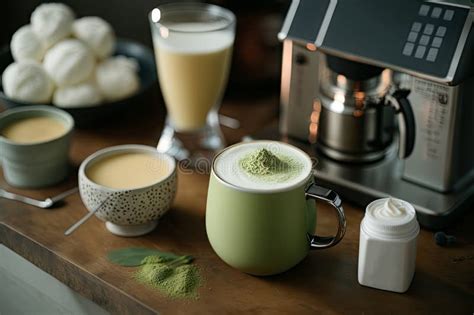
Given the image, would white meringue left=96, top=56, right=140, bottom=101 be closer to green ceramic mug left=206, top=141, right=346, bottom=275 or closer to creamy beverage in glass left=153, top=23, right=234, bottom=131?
creamy beverage in glass left=153, top=23, right=234, bottom=131

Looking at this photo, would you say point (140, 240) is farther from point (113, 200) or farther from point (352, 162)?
point (352, 162)

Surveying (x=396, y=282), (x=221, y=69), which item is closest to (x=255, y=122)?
(x=221, y=69)

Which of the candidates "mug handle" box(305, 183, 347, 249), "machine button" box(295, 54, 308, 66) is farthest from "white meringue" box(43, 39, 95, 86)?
"mug handle" box(305, 183, 347, 249)

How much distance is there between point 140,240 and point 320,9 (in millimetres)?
379

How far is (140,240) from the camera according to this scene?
912 mm

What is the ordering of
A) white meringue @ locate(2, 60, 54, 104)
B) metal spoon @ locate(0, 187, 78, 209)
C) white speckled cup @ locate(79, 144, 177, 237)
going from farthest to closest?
white meringue @ locate(2, 60, 54, 104) → metal spoon @ locate(0, 187, 78, 209) → white speckled cup @ locate(79, 144, 177, 237)

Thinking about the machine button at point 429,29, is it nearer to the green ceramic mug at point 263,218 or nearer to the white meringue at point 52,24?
the green ceramic mug at point 263,218

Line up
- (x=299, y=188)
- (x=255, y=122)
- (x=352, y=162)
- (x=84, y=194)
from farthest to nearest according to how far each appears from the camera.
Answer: (x=255, y=122) → (x=352, y=162) → (x=84, y=194) → (x=299, y=188)

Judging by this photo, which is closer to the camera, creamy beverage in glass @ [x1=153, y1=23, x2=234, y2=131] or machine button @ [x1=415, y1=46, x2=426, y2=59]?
machine button @ [x1=415, y1=46, x2=426, y2=59]

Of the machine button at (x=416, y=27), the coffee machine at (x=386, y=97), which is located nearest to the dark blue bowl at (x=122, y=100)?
the coffee machine at (x=386, y=97)

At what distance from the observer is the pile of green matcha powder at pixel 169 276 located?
81 cm

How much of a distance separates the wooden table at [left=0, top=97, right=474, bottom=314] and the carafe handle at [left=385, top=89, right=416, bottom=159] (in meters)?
0.11

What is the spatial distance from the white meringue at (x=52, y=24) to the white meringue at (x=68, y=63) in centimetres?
2

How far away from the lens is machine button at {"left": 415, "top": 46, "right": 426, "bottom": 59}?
2.75ft
